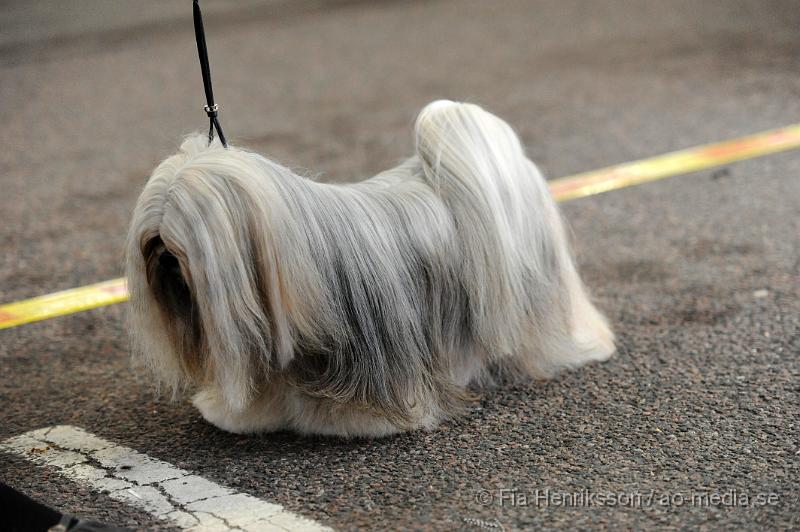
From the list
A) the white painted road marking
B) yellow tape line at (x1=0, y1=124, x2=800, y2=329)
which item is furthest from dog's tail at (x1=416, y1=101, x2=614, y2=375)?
yellow tape line at (x1=0, y1=124, x2=800, y2=329)

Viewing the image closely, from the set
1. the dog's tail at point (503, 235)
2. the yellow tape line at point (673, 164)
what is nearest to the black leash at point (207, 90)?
the dog's tail at point (503, 235)

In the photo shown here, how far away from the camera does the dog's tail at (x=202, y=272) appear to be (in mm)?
2145

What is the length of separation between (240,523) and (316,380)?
0.37 metres

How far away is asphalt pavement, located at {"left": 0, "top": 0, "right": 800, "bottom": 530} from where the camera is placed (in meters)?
2.33

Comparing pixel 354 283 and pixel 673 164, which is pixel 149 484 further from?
pixel 673 164

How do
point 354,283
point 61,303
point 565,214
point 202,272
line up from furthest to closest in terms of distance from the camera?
point 565,214 → point 61,303 → point 354,283 → point 202,272

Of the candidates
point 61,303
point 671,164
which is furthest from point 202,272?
point 671,164

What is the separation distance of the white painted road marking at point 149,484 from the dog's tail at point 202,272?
227 mm

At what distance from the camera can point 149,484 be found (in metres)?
2.41

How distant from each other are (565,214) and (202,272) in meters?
2.37

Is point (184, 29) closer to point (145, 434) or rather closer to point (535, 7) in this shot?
point (535, 7)

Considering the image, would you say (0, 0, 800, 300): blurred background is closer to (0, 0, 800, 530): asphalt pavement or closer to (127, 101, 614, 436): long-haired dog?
(0, 0, 800, 530): asphalt pavement

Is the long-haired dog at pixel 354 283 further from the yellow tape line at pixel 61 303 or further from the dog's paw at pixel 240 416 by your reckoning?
the yellow tape line at pixel 61 303

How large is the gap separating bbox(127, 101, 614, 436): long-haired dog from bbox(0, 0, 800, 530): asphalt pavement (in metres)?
0.13
